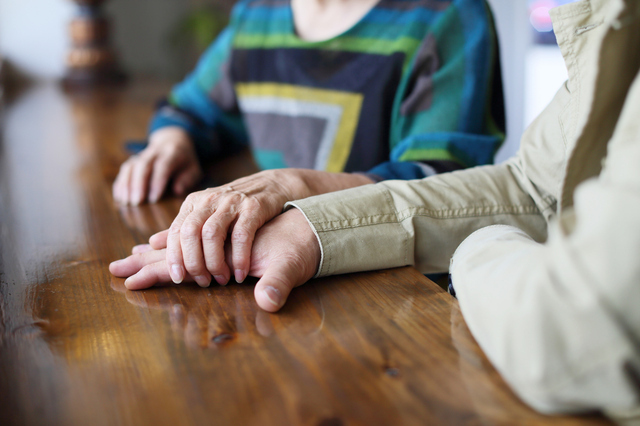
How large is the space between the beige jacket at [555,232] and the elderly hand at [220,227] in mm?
55

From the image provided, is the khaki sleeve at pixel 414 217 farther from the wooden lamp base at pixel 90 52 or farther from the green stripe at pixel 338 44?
the wooden lamp base at pixel 90 52

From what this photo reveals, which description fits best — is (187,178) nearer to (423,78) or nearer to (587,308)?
(423,78)

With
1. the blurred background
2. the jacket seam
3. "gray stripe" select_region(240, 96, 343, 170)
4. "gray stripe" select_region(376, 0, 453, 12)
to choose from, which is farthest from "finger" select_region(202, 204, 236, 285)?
the blurred background

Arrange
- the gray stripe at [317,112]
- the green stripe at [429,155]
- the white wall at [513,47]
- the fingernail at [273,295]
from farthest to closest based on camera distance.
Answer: the white wall at [513,47], the gray stripe at [317,112], the green stripe at [429,155], the fingernail at [273,295]

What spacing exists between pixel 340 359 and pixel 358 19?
79cm

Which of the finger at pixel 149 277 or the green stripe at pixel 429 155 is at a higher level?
the green stripe at pixel 429 155

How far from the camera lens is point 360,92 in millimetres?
990

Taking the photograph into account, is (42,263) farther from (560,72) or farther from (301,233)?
(560,72)

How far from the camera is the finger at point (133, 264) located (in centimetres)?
61

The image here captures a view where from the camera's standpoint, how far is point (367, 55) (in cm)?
100

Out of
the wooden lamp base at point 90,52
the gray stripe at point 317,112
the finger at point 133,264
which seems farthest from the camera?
the wooden lamp base at point 90,52

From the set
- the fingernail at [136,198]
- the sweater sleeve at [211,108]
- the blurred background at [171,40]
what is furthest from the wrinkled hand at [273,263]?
the blurred background at [171,40]

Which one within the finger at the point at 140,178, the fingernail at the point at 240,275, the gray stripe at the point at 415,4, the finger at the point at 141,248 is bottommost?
the finger at the point at 140,178

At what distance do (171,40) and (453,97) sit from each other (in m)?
3.06
